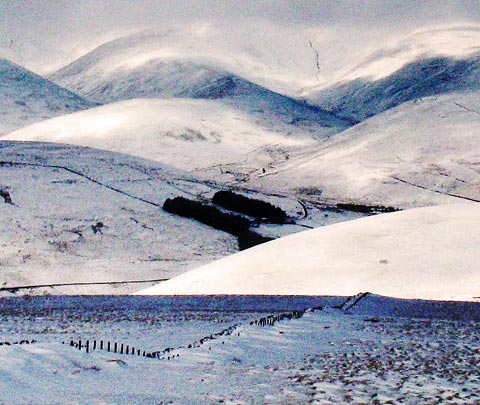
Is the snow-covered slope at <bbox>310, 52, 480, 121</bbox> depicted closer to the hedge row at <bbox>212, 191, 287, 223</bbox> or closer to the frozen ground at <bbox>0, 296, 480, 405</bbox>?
the hedge row at <bbox>212, 191, 287, 223</bbox>

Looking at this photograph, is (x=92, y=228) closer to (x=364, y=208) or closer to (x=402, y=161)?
(x=364, y=208)

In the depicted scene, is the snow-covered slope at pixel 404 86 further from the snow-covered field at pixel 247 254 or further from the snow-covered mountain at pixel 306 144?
the snow-covered mountain at pixel 306 144

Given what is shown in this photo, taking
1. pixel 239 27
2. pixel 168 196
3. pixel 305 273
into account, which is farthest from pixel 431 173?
pixel 239 27

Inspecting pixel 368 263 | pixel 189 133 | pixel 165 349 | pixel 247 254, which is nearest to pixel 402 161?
pixel 189 133

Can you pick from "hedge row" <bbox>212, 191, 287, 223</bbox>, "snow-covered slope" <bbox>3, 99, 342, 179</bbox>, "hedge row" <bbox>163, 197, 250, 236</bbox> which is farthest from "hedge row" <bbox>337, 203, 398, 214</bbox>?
"snow-covered slope" <bbox>3, 99, 342, 179</bbox>

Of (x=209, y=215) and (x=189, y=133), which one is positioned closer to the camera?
(x=209, y=215)
